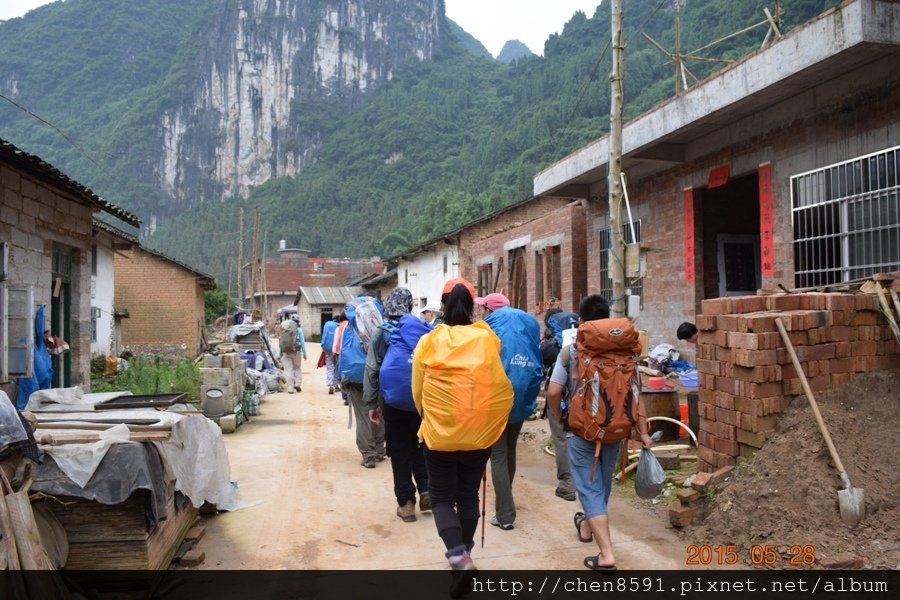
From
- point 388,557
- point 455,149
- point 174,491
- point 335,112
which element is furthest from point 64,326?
point 335,112

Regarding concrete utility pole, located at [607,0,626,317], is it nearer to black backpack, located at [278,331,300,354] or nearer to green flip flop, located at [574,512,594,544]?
green flip flop, located at [574,512,594,544]

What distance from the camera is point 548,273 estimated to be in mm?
15625

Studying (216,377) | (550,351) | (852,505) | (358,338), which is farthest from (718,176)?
(216,377)

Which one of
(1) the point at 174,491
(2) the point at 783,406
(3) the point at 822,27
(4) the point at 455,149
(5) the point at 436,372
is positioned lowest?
(1) the point at 174,491

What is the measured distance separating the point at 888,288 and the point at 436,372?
4100mm

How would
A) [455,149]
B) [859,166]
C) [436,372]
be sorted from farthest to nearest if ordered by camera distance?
[455,149] < [859,166] < [436,372]

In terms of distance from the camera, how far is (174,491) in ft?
13.9

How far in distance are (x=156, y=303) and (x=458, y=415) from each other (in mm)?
22468

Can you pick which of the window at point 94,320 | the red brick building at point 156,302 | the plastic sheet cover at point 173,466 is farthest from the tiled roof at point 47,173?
the red brick building at point 156,302

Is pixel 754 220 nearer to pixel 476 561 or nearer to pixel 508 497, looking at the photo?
pixel 508 497

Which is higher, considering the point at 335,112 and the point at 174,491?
the point at 335,112

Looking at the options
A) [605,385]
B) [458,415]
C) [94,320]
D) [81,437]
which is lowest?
[81,437]

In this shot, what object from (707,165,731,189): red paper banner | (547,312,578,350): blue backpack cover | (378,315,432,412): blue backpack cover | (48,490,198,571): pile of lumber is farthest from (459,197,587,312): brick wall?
(48,490,198,571): pile of lumber
